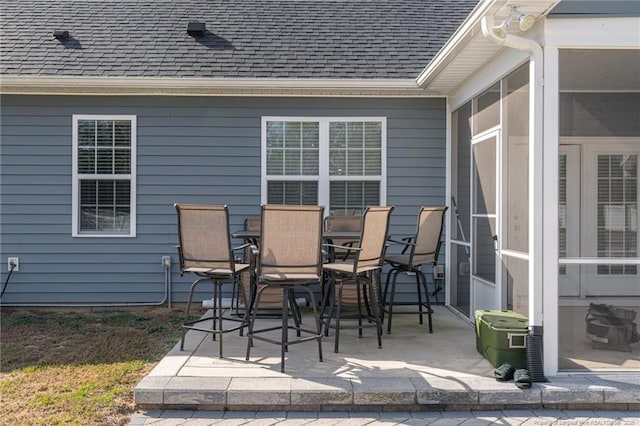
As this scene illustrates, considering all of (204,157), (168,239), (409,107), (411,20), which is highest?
(411,20)

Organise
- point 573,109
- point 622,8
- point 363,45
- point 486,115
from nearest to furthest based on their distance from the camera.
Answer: point 622,8
point 573,109
point 486,115
point 363,45

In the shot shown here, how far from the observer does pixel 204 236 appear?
3.63 m

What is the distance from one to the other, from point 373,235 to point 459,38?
1.71 metres

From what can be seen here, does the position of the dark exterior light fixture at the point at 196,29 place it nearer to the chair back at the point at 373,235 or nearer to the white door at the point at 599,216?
the chair back at the point at 373,235

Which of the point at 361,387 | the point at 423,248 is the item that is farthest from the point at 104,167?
the point at 361,387

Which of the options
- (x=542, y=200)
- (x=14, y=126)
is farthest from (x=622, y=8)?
(x=14, y=126)

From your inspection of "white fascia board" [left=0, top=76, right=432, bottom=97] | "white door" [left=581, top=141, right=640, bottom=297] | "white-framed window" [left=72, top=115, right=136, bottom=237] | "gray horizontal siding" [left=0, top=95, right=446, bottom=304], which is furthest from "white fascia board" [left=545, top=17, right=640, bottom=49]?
"white-framed window" [left=72, top=115, right=136, bottom=237]

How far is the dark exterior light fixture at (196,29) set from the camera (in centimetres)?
616

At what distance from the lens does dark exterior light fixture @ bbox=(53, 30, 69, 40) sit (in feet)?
19.7

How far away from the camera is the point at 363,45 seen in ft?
20.1

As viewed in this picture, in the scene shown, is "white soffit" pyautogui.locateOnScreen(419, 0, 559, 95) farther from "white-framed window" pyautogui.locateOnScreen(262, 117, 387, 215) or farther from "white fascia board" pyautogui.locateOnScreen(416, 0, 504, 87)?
"white-framed window" pyautogui.locateOnScreen(262, 117, 387, 215)

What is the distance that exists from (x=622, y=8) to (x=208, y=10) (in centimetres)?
548

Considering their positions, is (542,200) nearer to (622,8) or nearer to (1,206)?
(622,8)

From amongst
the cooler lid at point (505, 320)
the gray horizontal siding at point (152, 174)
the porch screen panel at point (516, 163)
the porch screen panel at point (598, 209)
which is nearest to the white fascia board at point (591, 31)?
the porch screen panel at point (598, 209)
